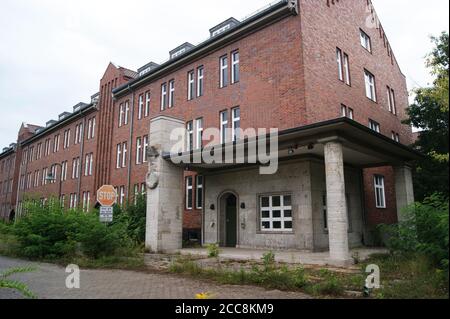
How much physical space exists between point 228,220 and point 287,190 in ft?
13.0

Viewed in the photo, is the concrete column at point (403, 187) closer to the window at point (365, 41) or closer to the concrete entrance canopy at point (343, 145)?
the concrete entrance canopy at point (343, 145)

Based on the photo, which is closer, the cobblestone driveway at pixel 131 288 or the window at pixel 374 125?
the cobblestone driveway at pixel 131 288

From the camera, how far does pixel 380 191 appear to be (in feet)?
66.6

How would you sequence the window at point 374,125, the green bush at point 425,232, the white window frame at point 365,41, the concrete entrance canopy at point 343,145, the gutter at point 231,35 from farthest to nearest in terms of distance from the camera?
the white window frame at point 365,41 → the window at point 374,125 → the gutter at point 231,35 → the concrete entrance canopy at point 343,145 → the green bush at point 425,232

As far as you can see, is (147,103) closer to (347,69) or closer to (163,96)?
(163,96)

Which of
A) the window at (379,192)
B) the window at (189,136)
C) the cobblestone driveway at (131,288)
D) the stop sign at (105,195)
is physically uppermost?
the window at (189,136)

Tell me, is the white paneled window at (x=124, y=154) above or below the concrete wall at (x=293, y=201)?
above

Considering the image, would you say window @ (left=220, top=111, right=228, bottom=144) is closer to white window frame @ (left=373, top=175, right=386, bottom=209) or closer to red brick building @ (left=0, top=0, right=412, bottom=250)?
red brick building @ (left=0, top=0, right=412, bottom=250)

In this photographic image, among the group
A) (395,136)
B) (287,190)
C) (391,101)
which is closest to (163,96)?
(287,190)

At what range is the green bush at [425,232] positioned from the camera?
7484mm

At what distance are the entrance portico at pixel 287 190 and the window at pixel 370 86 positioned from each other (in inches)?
251

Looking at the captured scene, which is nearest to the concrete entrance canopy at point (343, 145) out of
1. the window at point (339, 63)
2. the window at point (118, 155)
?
the window at point (339, 63)

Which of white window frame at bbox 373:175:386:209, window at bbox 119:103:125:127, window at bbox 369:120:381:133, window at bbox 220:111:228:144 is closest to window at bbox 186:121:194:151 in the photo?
window at bbox 220:111:228:144

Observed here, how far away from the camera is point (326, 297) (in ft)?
22.3
